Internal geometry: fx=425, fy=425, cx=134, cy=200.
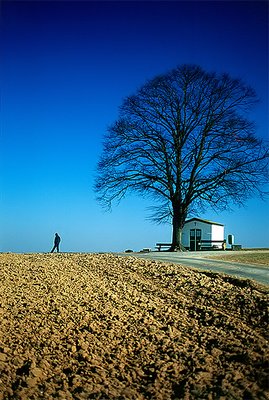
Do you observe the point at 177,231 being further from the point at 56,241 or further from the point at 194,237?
the point at 194,237

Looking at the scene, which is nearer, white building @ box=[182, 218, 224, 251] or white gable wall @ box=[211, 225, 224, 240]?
white building @ box=[182, 218, 224, 251]

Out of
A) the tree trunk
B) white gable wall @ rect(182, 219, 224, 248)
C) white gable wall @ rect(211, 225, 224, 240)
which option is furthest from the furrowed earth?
white gable wall @ rect(211, 225, 224, 240)

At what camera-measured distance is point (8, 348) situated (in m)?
5.82

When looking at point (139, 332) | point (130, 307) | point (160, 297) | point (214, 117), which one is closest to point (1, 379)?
point (139, 332)

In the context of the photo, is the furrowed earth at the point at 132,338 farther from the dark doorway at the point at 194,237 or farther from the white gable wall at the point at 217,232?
the white gable wall at the point at 217,232

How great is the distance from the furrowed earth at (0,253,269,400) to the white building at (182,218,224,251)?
2371cm

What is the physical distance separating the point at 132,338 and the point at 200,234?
27.5 m

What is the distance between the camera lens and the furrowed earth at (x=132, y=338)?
198 inches

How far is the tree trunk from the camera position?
23.0m

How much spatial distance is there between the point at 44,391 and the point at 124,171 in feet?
62.5

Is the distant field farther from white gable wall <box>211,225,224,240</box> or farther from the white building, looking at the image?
white gable wall <box>211,225,224,240</box>

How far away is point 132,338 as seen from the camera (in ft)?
20.2

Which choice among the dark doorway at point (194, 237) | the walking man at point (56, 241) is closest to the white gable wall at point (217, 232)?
the dark doorway at point (194, 237)

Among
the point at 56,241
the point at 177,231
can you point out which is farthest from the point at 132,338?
the point at 177,231
